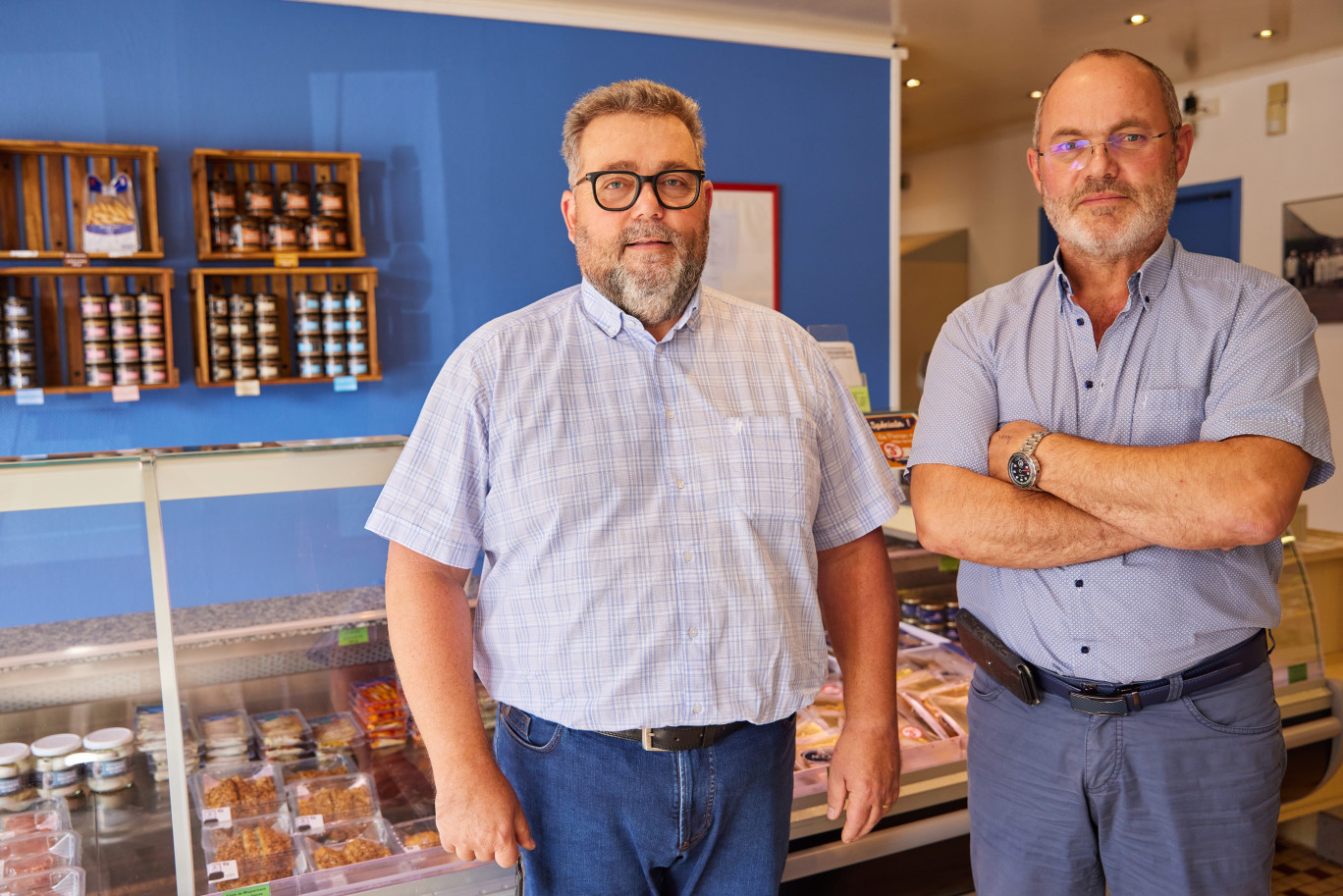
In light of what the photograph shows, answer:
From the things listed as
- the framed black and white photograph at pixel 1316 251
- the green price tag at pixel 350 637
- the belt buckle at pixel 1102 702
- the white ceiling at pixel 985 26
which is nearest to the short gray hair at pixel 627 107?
the belt buckle at pixel 1102 702

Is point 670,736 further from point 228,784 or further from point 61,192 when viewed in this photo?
point 61,192

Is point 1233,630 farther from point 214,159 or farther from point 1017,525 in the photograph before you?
point 214,159

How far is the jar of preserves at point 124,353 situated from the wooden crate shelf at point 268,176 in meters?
0.43

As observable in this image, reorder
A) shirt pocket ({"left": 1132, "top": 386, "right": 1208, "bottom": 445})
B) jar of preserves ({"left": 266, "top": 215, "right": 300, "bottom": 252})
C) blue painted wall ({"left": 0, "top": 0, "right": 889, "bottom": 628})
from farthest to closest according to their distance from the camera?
jar of preserves ({"left": 266, "top": 215, "right": 300, "bottom": 252})
blue painted wall ({"left": 0, "top": 0, "right": 889, "bottom": 628})
shirt pocket ({"left": 1132, "top": 386, "right": 1208, "bottom": 445})

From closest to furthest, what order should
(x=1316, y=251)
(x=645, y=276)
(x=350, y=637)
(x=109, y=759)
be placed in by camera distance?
1. (x=645, y=276)
2. (x=109, y=759)
3. (x=350, y=637)
4. (x=1316, y=251)

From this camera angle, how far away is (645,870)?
1.37 metres

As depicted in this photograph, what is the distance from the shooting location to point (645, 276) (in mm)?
1391

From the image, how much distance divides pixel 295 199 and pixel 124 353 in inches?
34.5

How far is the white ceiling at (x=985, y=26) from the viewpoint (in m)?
4.57

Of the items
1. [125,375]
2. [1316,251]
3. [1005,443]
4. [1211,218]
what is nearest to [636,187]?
[1005,443]

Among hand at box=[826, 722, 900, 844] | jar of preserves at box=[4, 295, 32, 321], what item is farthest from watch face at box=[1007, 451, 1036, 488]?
jar of preserves at box=[4, 295, 32, 321]

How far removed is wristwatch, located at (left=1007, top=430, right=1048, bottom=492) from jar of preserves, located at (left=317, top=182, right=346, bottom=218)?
3.31 metres

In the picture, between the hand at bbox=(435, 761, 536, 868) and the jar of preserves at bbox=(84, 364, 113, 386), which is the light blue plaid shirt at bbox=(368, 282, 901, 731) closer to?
the hand at bbox=(435, 761, 536, 868)

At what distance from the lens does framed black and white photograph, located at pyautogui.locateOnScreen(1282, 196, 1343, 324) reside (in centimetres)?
545
